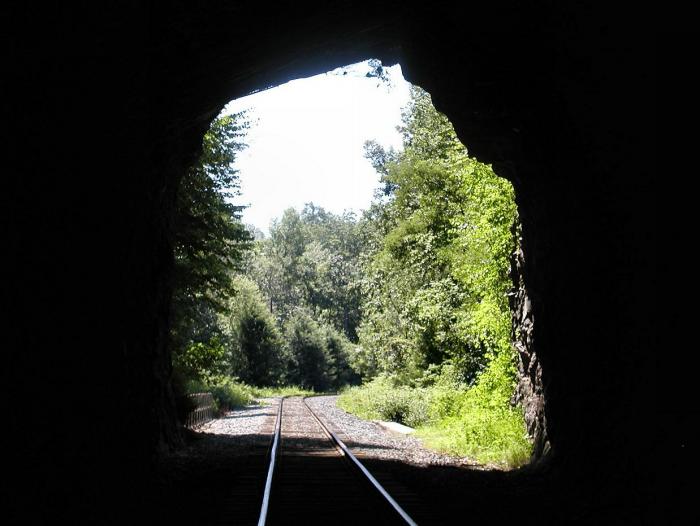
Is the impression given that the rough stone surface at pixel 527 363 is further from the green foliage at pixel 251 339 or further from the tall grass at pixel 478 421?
the green foliage at pixel 251 339

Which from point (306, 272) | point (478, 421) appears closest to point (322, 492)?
point (478, 421)

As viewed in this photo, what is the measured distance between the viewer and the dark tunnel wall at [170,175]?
7633mm

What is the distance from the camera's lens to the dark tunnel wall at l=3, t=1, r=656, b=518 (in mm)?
7633

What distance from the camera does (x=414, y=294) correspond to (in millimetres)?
29672

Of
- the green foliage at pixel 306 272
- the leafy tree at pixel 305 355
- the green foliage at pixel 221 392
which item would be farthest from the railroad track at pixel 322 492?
the green foliage at pixel 306 272

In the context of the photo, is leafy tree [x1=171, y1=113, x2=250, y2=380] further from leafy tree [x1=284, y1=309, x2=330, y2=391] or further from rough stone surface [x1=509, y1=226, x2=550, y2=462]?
leafy tree [x1=284, y1=309, x2=330, y2=391]

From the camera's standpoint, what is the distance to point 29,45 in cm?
788

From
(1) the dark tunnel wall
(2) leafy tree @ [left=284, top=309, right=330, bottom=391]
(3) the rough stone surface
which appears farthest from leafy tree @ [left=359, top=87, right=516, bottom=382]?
(2) leafy tree @ [left=284, top=309, right=330, bottom=391]

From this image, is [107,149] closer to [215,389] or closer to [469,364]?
[469,364]

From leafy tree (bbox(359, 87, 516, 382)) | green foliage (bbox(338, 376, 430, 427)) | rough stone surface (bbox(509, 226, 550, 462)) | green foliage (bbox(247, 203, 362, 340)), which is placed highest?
green foliage (bbox(247, 203, 362, 340))

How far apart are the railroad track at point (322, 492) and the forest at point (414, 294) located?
317 centimetres

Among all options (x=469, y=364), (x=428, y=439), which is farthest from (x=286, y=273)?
(x=428, y=439)

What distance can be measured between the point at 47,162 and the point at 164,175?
367 cm

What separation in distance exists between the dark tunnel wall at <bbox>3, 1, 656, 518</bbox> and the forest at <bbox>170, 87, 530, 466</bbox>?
11.9 feet
